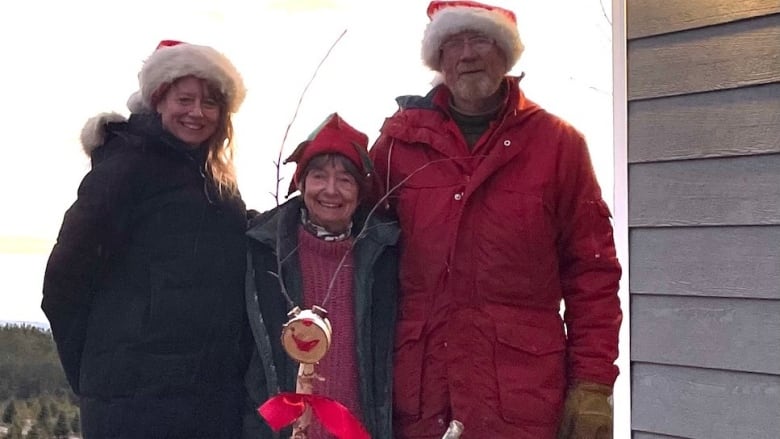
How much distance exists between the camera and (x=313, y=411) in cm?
146

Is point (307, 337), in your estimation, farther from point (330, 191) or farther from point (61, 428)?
point (61, 428)

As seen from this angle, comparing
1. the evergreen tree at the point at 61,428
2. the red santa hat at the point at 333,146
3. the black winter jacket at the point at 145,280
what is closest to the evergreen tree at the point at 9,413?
the evergreen tree at the point at 61,428

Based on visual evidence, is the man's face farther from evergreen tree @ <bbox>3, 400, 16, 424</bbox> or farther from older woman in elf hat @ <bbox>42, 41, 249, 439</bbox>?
evergreen tree @ <bbox>3, 400, 16, 424</bbox>

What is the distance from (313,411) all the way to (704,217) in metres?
0.93

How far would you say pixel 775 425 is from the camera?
173 centimetres

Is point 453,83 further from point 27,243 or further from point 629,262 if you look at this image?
point 27,243

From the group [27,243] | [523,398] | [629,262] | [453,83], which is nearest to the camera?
[523,398]

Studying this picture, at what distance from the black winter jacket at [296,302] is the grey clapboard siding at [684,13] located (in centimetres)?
73

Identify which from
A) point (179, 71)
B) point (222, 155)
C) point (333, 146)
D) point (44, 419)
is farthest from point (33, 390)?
point (333, 146)

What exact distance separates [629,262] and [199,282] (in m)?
0.93

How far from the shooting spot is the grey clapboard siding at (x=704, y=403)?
1749mm

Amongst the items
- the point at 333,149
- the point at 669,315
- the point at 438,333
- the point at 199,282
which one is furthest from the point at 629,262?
the point at 199,282

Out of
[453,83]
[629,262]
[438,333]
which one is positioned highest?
[453,83]

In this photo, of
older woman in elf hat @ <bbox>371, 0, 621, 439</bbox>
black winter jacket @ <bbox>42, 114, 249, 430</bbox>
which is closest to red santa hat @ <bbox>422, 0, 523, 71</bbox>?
older woman in elf hat @ <bbox>371, 0, 621, 439</bbox>
